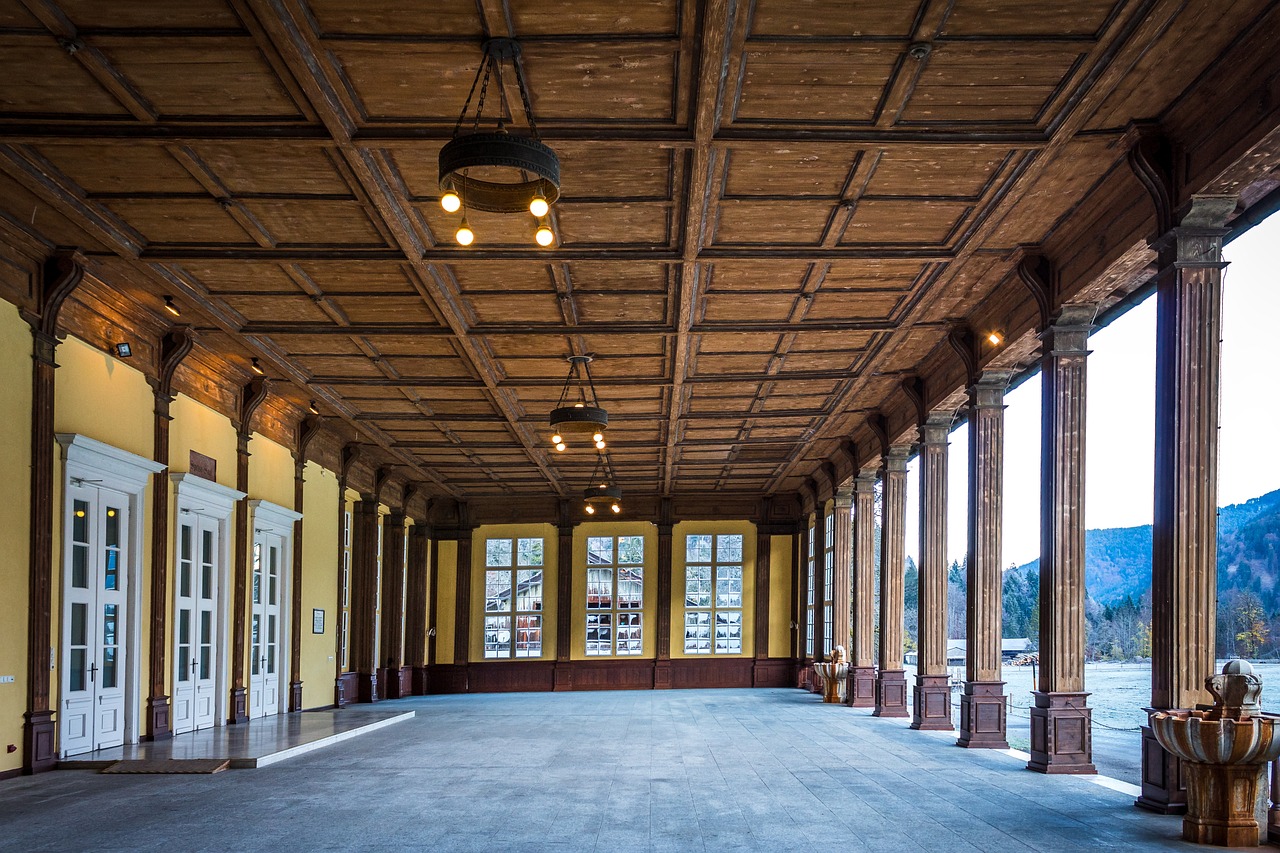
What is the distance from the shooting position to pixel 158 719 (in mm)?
13992

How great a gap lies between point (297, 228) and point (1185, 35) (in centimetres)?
753

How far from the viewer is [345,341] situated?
1461 cm

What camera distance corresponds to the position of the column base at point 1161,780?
8.77 m

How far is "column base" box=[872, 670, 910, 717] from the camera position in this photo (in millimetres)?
19547

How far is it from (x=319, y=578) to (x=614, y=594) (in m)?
11.2

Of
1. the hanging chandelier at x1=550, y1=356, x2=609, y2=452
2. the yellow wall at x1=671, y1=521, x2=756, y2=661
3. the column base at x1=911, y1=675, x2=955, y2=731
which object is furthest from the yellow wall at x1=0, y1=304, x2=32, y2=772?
the yellow wall at x1=671, y1=521, x2=756, y2=661

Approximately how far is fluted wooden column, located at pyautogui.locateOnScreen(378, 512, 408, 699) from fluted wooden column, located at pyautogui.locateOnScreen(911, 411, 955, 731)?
14.2 meters

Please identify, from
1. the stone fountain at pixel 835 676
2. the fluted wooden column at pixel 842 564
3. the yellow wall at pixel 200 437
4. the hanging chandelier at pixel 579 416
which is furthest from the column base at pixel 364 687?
the hanging chandelier at pixel 579 416

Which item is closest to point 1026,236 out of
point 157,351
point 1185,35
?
point 1185,35

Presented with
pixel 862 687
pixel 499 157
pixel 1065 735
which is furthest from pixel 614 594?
pixel 499 157

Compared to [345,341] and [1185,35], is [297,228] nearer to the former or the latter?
[345,341]

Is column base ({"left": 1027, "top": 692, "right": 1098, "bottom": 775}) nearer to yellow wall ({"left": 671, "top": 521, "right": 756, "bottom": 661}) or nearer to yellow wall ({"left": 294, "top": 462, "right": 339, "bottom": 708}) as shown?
yellow wall ({"left": 294, "top": 462, "right": 339, "bottom": 708})

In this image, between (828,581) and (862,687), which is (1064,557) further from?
(828,581)

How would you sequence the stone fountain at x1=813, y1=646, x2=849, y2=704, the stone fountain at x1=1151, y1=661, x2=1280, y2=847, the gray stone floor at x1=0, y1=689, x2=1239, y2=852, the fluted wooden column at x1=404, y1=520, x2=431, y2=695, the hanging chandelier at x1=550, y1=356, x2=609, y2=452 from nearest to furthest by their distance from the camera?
the stone fountain at x1=1151, y1=661, x2=1280, y2=847 → the gray stone floor at x1=0, y1=689, x2=1239, y2=852 → the hanging chandelier at x1=550, y1=356, x2=609, y2=452 → the stone fountain at x1=813, y1=646, x2=849, y2=704 → the fluted wooden column at x1=404, y1=520, x2=431, y2=695
